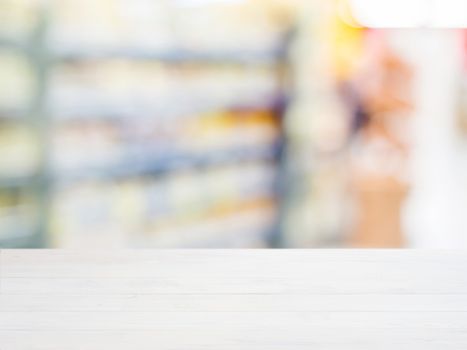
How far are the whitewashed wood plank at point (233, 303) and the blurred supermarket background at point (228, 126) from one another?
54.4 inches

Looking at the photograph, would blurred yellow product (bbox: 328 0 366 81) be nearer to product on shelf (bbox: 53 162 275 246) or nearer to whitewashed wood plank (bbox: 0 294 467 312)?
product on shelf (bbox: 53 162 275 246)

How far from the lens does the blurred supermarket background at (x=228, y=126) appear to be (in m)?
2.21

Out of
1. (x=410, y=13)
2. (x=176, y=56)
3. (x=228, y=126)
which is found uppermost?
(x=410, y=13)

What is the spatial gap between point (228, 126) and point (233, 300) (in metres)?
1.74

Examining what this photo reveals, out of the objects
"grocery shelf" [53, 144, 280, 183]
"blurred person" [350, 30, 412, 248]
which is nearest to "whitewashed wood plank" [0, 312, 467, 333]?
"grocery shelf" [53, 144, 280, 183]

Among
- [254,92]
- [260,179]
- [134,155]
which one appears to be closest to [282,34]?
[254,92]

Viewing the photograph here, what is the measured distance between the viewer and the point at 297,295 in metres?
0.91

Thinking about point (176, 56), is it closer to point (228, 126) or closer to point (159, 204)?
point (228, 126)

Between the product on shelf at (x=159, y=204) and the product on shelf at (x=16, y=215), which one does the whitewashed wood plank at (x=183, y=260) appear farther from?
the product on shelf at (x=159, y=204)

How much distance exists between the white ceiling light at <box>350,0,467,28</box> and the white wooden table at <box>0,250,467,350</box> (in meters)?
1.53

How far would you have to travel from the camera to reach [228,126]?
8.47 feet

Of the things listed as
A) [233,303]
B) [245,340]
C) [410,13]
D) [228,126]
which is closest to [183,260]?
[233,303]

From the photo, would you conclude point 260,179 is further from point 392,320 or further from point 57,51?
point 392,320

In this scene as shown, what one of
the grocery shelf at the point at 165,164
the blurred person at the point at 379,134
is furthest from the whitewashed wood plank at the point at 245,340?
the blurred person at the point at 379,134
